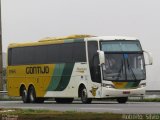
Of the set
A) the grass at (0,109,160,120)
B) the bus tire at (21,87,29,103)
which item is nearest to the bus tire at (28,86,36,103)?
the bus tire at (21,87,29,103)

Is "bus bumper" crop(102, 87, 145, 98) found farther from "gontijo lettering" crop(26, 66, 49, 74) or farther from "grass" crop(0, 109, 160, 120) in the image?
"grass" crop(0, 109, 160, 120)

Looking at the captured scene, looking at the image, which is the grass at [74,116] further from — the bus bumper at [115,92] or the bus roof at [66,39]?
the bus roof at [66,39]

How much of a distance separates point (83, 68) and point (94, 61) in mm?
812

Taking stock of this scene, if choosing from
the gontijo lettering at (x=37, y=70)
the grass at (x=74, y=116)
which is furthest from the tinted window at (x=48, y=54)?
the grass at (x=74, y=116)

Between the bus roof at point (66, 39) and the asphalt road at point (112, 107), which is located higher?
the bus roof at point (66, 39)

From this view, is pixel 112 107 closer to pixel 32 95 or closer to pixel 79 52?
pixel 79 52

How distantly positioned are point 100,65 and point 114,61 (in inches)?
29.3

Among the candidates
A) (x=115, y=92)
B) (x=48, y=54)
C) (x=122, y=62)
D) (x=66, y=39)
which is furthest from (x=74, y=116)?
(x=48, y=54)

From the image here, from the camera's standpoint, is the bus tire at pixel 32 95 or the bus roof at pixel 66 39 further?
the bus tire at pixel 32 95

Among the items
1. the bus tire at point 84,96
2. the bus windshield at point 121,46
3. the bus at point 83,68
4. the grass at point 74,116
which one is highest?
the bus windshield at point 121,46

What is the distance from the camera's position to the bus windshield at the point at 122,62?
33.4m

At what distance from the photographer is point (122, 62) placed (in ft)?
110

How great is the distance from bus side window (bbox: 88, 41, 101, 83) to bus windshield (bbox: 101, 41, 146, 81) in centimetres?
37

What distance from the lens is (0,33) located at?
147 ft
